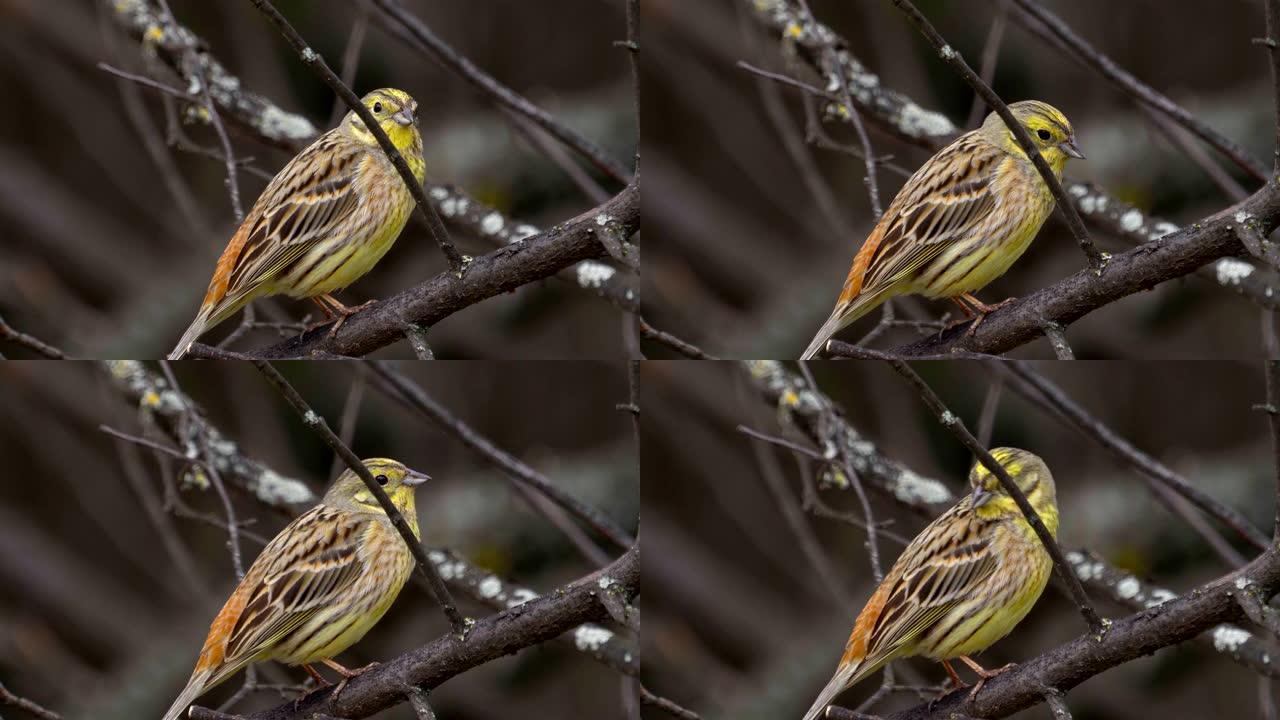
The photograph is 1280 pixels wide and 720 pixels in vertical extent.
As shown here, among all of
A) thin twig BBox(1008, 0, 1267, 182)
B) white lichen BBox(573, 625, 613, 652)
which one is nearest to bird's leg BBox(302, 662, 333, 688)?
white lichen BBox(573, 625, 613, 652)

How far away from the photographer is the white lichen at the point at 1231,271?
2.93m

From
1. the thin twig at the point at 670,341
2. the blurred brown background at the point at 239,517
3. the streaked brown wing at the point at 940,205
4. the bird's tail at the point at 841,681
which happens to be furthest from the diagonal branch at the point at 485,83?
the bird's tail at the point at 841,681

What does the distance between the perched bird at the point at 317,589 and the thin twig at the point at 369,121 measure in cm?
53

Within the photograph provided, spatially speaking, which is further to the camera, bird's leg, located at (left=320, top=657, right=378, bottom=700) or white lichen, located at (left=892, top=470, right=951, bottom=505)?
white lichen, located at (left=892, top=470, right=951, bottom=505)

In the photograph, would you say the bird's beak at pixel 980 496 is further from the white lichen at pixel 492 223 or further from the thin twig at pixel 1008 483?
the white lichen at pixel 492 223

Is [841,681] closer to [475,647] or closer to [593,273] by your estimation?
[475,647]

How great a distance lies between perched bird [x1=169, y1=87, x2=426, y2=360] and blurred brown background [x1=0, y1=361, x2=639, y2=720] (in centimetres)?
16

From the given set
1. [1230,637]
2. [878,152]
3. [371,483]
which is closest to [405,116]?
[371,483]

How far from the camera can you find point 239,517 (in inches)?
130

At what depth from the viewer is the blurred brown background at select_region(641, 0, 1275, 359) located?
2.96 metres

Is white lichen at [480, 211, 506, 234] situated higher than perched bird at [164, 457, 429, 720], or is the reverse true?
white lichen at [480, 211, 506, 234]

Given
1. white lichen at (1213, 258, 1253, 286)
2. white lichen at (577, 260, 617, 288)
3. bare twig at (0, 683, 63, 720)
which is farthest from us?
bare twig at (0, 683, 63, 720)

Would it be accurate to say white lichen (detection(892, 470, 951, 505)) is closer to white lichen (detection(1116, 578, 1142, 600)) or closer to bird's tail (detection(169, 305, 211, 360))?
white lichen (detection(1116, 578, 1142, 600))

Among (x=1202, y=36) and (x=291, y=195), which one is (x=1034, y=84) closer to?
(x=1202, y=36)
